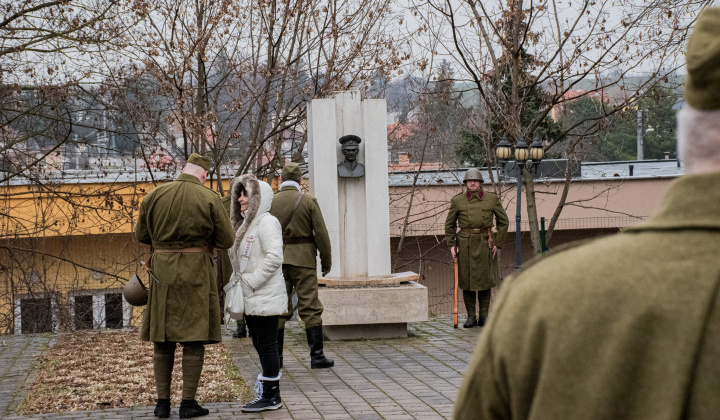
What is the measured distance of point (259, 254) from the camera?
652cm

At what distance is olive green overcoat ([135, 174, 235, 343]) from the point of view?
21.1 feet

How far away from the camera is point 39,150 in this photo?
1334cm

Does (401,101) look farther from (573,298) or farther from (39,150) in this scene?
(573,298)

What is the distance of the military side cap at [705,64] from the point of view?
4.48ft

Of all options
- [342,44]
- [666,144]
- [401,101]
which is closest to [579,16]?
[342,44]

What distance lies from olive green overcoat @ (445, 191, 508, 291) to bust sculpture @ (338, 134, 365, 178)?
4.63 ft

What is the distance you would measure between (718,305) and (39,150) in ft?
43.3

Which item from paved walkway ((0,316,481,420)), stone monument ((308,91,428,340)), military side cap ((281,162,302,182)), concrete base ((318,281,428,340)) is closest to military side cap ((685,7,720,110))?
→ paved walkway ((0,316,481,420))

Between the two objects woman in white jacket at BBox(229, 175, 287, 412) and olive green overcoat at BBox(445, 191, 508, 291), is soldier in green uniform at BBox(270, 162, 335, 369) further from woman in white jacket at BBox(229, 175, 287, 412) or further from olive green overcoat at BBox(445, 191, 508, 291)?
olive green overcoat at BBox(445, 191, 508, 291)

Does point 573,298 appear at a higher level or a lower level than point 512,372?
higher

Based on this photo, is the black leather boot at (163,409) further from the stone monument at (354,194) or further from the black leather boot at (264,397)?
the stone monument at (354,194)

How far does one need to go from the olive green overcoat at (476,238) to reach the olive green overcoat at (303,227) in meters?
3.19

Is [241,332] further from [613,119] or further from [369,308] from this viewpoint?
[613,119]

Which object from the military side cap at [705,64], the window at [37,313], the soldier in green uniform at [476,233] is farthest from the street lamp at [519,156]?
the military side cap at [705,64]
